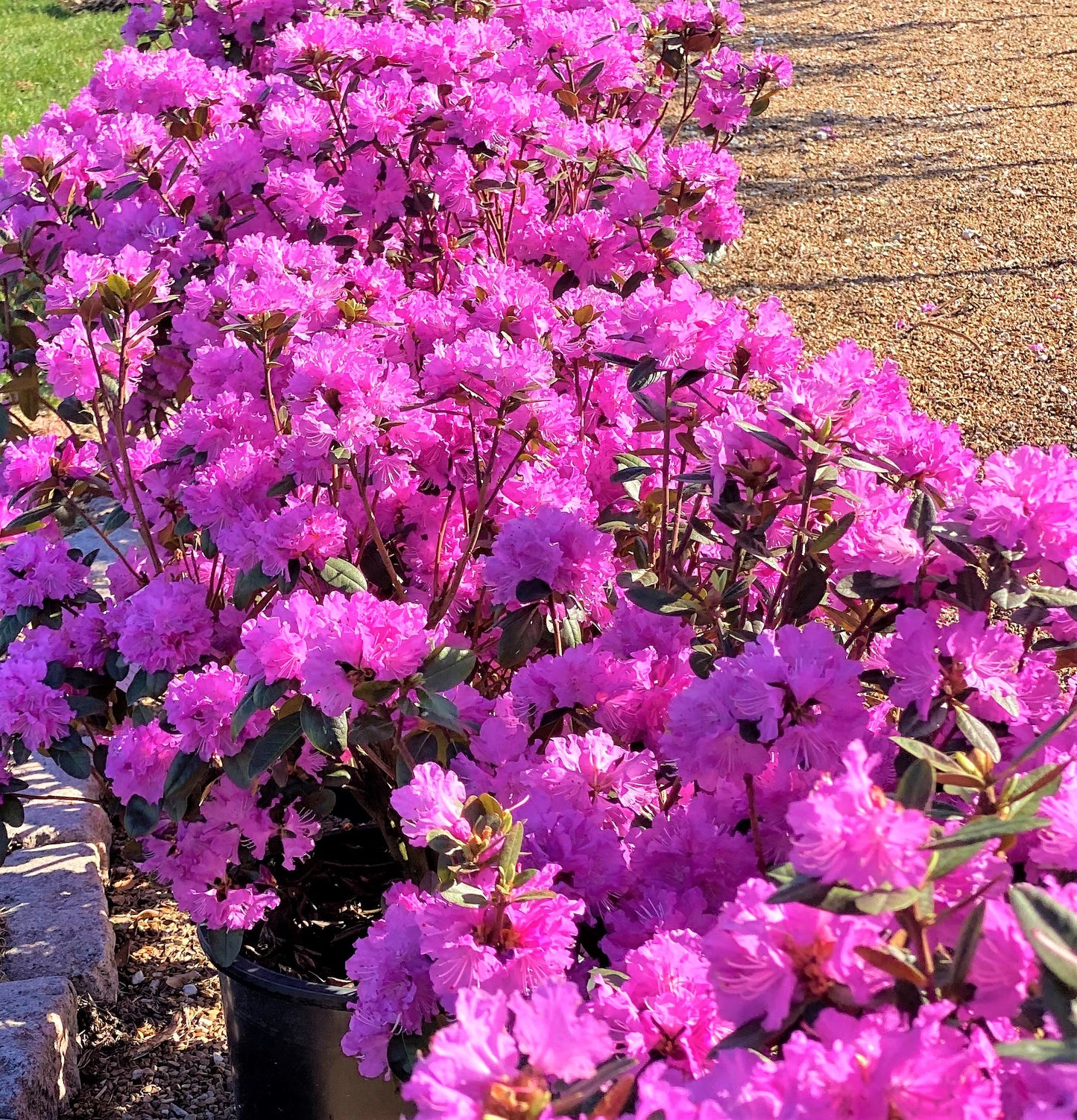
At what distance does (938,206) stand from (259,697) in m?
4.41

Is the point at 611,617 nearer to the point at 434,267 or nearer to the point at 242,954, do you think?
the point at 242,954

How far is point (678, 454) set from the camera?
165 cm

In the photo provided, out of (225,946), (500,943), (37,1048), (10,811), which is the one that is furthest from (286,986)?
(500,943)

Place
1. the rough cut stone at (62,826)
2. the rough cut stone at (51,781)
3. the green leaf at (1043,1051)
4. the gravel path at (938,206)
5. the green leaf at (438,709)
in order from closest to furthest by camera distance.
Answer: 1. the green leaf at (1043,1051)
2. the green leaf at (438,709)
3. the rough cut stone at (62,826)
4. the rough cut stone at (51,781)
5. the gravel path at (938,206)

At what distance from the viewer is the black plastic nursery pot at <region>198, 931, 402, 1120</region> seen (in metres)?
1.59

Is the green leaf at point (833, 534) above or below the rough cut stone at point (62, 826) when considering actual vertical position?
above

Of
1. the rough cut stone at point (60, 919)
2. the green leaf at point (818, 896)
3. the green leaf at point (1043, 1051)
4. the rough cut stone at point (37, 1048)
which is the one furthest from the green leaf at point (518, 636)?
the rough cut stone at point (60, 919)

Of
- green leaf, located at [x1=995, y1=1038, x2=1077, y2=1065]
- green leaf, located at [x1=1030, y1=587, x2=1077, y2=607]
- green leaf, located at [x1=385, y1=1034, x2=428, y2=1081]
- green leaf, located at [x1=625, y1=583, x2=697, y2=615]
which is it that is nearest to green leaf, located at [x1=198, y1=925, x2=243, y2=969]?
green leaf, located at [x1=385, y1=1034, x2=428, y2=1081]

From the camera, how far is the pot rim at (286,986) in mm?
1545

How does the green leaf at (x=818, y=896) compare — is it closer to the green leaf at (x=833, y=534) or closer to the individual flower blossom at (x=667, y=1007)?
the individual flower blossom at (x=667, y=1007)

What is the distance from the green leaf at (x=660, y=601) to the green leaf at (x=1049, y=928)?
0.61m

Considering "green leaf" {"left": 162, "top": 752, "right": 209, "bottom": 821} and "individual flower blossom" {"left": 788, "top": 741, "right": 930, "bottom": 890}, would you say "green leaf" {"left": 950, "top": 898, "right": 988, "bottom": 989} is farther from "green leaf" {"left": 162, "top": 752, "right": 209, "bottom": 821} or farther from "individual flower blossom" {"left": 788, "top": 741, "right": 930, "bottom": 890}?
"green leaf" {"left": 162, "top": 752, "right": 209, "bottom": 821}

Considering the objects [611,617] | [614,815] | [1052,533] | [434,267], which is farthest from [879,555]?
[434,267]

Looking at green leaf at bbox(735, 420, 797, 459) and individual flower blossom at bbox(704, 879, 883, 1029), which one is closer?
individual flower blossom at bbox(704, 879, 883, 1029)
